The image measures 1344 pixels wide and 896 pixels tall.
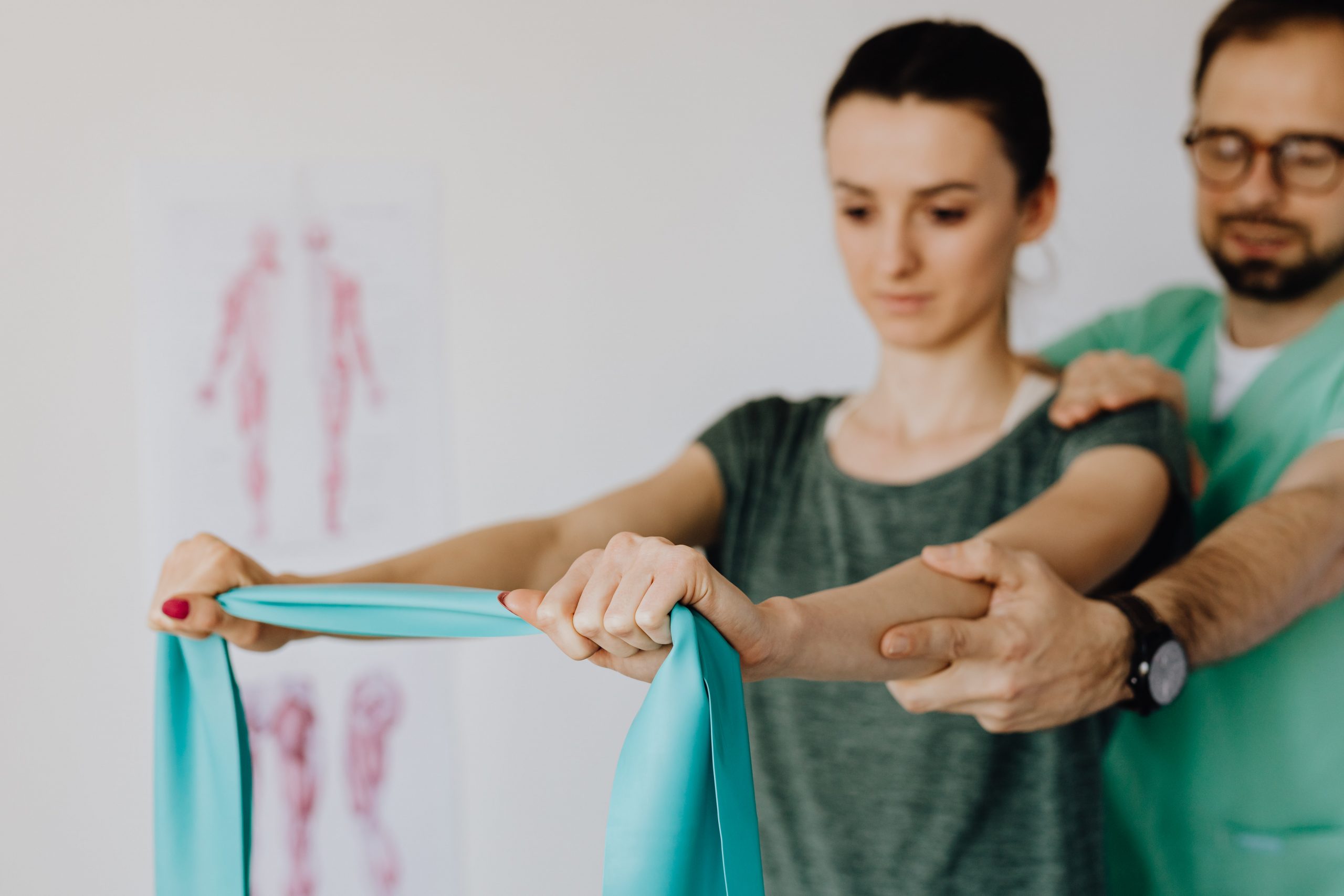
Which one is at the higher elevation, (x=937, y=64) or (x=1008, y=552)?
(x=937, y=64)

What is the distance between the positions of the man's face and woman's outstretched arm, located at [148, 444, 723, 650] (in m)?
0.89

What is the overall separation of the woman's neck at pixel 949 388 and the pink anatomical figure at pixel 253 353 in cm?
115

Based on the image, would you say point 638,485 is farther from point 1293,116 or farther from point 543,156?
point 1293,116

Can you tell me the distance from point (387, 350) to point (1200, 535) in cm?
141

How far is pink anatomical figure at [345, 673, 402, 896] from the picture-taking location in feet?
6.76

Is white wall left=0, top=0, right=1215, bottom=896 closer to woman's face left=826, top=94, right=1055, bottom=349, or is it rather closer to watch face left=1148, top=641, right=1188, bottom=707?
woman's face left=826, top=94, right=1055, bottom=349

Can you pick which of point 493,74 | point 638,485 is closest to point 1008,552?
point 638,485

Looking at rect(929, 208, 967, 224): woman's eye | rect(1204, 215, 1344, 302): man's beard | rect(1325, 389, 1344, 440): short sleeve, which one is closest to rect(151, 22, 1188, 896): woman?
rect(929, 208, 967, 224): woman's eye

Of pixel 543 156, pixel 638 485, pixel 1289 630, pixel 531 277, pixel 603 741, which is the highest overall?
pixel 543 156

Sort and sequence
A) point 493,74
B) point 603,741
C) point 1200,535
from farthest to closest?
1. point 603,741
2. point 493,74
3. point 1200,535

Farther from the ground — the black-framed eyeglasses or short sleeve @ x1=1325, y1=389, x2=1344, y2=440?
the black-framed eyeglasses

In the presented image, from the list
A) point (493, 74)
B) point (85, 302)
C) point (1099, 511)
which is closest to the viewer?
point (1099, 511)

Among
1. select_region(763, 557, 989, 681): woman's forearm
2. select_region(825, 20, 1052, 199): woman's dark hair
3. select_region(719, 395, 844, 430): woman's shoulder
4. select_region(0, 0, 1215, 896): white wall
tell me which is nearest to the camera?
select_region(763, 557, 989, 681): woman's forearm

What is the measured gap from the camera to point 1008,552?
103 cm
